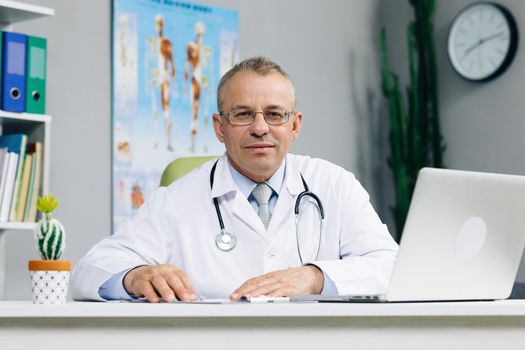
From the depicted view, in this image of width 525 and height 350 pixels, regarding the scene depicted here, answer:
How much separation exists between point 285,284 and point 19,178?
1.45 metres

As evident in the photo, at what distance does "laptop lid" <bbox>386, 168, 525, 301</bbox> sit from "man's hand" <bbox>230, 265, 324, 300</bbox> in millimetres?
246

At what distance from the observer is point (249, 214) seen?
200 centimetres

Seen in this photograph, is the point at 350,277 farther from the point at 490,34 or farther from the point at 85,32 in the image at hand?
the point at 490,34

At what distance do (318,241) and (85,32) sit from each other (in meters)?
1.60

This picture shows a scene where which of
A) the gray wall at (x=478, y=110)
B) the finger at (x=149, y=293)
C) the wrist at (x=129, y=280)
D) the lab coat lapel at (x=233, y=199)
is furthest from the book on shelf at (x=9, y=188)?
the gray wall at (x=478, y=110)

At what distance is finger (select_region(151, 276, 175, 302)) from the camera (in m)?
1.41

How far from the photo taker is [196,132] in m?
3.48

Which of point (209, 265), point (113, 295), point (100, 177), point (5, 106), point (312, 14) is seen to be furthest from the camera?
point (312, 14)

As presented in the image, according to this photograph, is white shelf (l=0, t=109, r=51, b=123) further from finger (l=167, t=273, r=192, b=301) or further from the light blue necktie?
finger (l=167, t=273, r=192, b=301)

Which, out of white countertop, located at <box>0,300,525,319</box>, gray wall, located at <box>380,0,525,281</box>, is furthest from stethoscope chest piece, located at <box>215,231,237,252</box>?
gray wall, located at <box>380,0,525,281</box>

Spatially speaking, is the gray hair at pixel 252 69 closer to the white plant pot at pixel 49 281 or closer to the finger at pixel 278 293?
the finger at pixel 278 293

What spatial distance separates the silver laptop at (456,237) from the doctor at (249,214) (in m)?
0.47

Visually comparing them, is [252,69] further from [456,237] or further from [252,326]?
[252,326]

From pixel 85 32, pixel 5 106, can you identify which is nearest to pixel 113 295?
pixel 5 106
